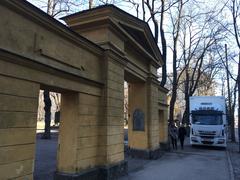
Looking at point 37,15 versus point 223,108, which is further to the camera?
point 223,108

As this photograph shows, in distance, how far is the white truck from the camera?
865 inches

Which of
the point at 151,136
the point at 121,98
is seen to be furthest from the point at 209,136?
the point at 121,98

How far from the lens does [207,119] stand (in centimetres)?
2252

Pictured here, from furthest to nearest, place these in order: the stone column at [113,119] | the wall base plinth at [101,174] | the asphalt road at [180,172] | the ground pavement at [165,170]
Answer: the asphalt road at [180,172] < the ground pavement at [165,170] < the stone column at [113,119] < the wall base plinth at [101,174]

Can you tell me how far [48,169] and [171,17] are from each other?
19847mm

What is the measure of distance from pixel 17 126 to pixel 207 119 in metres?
18.4

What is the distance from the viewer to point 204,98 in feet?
76.6

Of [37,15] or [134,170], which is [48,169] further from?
[37,15]

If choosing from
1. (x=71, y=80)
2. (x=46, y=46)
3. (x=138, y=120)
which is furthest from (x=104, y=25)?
(x=138, y=120)

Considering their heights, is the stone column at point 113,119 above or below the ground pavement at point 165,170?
above

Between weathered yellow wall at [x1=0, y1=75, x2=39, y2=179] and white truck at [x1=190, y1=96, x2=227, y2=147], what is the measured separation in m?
17.5

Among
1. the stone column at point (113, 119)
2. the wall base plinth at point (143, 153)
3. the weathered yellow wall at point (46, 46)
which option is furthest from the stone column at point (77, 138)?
the wall base plinth at point (143, 153)

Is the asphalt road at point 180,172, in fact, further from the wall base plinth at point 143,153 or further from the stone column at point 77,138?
the stone column at point 77,138

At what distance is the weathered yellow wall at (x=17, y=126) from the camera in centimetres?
605
